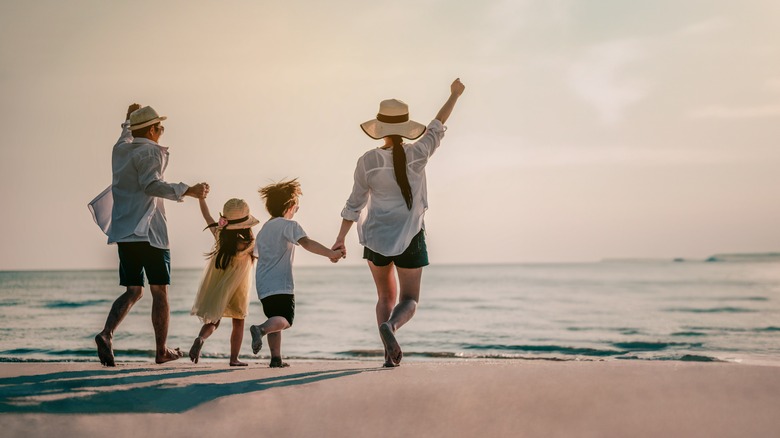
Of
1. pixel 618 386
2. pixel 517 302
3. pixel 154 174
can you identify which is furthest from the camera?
pixel 517 302

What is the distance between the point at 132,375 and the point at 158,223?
1476mm

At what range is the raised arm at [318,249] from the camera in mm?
6047

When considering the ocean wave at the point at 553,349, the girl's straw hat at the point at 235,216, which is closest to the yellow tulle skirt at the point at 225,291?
the girl's straw hat at the point at 235,216

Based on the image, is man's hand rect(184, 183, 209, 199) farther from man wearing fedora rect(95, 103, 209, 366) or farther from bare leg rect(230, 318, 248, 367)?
bare leg rect(230, 318, 248, 367)

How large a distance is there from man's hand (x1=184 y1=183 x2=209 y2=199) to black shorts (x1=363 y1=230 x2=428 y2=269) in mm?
1299

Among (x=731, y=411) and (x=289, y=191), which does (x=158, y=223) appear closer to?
(x=289, y=191)

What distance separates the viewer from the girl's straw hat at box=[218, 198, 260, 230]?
6.68m

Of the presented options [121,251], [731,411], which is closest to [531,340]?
[121,251]

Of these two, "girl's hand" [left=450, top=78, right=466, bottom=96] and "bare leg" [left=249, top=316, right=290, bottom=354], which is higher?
"girl's hand" [left=450, top=78, right=466, bottom=96]

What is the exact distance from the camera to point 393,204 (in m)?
6.11

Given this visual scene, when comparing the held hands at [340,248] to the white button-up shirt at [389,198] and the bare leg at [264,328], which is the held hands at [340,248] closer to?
the white button-up shirt at [389,198]

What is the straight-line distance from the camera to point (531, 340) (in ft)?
42.7

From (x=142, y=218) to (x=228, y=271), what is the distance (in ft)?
3.00

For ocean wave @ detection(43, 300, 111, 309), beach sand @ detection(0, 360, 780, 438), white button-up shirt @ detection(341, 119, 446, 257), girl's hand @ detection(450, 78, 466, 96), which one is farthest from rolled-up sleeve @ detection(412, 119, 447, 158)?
ocean wave @ detection(43, 300, 111, 309)
